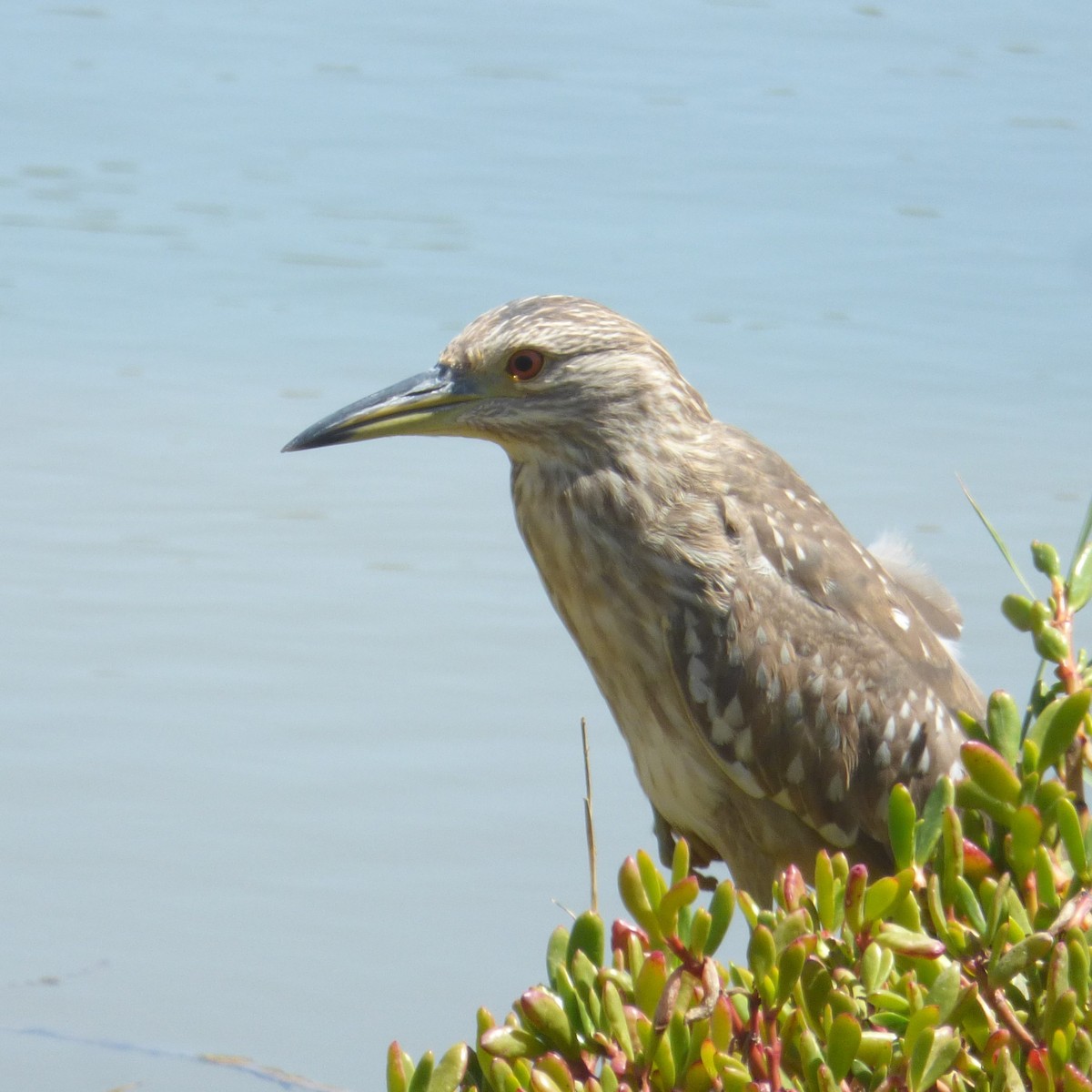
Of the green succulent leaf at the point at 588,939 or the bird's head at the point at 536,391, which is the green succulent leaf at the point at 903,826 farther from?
the bird's head at the point at 536,391

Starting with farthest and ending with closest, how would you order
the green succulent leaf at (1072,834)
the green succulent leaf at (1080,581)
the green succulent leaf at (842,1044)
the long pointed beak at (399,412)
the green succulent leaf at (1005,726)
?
the long pointed beak at (399,412) < the green succulent leaf at (1080,581) < the green succulent leaf at (1005,726) < the green succulent leaf at (1072,834) < the green succulent leaf at (842,1044)

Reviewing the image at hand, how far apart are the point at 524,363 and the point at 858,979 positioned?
2.29m

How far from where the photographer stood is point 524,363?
3.61 metres

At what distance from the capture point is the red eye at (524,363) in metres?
3.59

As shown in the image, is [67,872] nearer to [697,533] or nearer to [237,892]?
[237,892]

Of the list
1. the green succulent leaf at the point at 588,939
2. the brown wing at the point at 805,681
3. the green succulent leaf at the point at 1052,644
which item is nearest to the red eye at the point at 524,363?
the brown wing at the point at 805,681

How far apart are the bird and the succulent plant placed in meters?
1.98

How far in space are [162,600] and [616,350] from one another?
2.78 meters

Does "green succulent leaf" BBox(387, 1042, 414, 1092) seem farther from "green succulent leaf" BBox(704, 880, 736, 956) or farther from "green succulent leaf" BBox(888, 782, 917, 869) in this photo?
"green succulent leaf" BBox(888, 782, 917, 869)

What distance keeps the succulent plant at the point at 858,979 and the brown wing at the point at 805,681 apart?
196 centimetres

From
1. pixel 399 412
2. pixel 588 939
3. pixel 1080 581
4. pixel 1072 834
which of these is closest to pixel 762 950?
pixel 588 939

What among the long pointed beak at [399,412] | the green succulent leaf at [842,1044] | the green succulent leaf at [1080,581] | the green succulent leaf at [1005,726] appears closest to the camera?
the green succulent leaf at [842,1044]

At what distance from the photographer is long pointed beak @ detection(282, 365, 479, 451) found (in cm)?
350

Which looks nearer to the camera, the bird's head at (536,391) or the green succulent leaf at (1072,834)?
the green succulent leaf at (1072,834)
